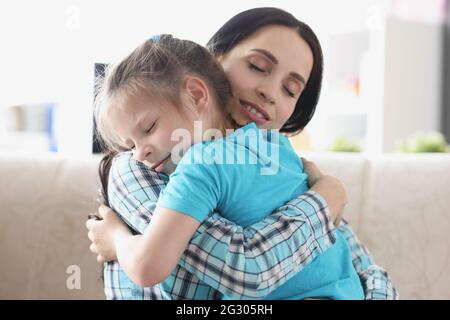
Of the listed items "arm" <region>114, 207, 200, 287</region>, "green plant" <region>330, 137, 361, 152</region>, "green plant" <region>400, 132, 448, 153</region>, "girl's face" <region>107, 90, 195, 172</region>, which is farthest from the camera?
"green plant" <region>330, 137, 361, 152</region>

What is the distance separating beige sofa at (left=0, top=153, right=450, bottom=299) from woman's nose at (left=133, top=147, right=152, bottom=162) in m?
0.63

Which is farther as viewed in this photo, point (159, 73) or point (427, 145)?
point (427, 145)

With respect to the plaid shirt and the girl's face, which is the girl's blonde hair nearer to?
the girl's face

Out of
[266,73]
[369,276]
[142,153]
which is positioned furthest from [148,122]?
[369,276]

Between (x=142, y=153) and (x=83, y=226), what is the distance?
0.67 metres

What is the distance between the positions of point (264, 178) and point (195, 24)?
5.65ft

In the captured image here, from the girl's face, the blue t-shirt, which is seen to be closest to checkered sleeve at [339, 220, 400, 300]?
the blue t-shirt

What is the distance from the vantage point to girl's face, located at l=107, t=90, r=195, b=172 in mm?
877

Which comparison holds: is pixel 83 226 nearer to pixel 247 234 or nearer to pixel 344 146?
pixel 247 234

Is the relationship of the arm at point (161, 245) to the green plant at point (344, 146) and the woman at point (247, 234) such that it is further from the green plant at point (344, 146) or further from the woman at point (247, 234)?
the green plant at point (344, 146)

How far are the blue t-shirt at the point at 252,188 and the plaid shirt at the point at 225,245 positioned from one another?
0.08ft

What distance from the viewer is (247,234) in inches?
32.6

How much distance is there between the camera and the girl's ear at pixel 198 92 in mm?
918

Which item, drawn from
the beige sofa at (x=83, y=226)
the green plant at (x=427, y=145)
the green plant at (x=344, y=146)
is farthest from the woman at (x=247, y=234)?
the green plant at (x=344, y=146)
